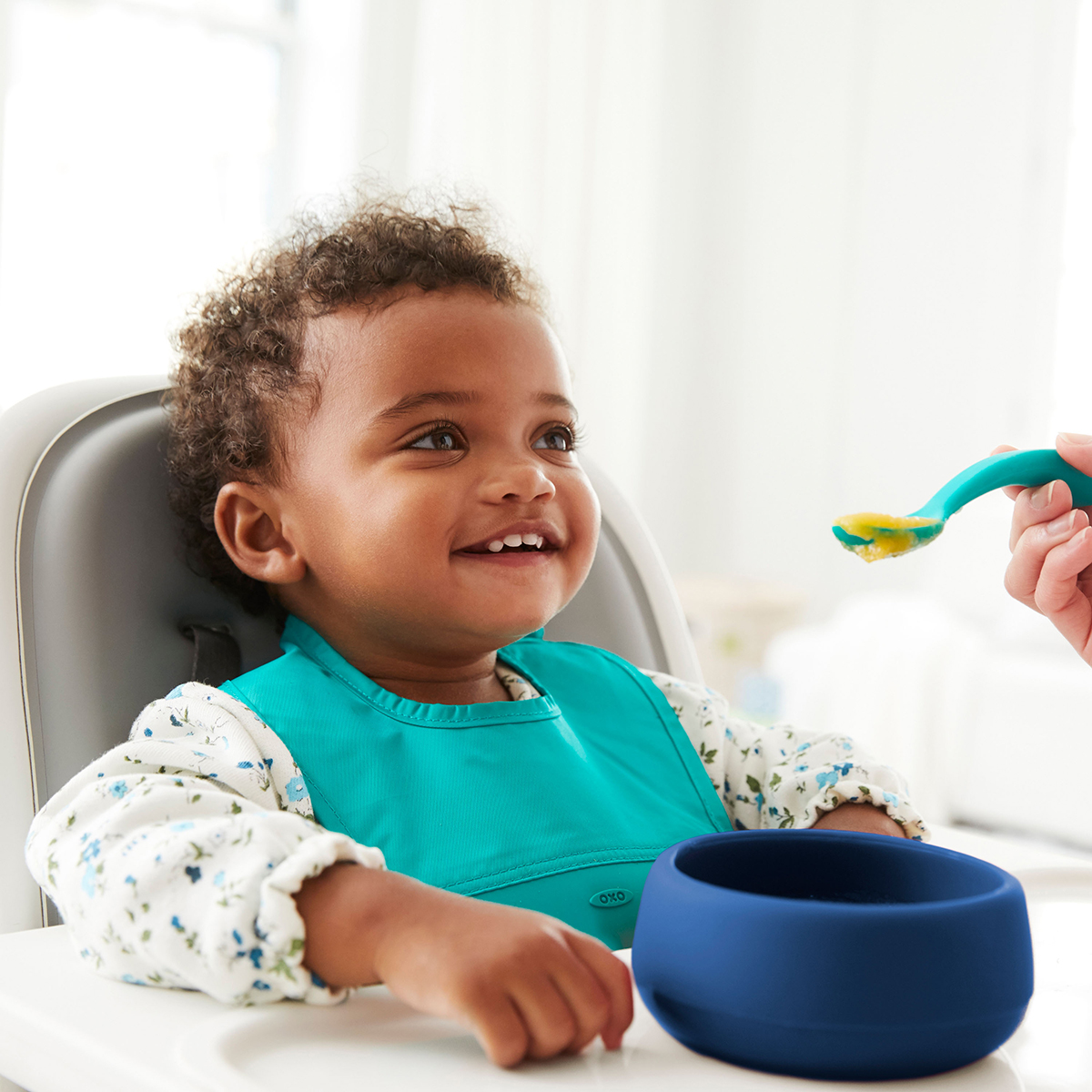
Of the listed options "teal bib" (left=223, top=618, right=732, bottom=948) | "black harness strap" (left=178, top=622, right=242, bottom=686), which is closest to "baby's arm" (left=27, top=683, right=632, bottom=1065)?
"teal bib" (left=223, top=618, right=732, bottom=948)

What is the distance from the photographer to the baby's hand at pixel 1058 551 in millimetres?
802

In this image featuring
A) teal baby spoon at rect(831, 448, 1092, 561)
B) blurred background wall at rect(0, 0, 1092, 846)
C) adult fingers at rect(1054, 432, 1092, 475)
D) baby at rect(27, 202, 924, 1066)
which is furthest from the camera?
blurred background wall at rect(0, 0, 1092, 846)

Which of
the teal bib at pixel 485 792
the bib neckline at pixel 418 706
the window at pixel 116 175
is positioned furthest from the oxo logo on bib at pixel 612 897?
the window at pixel 116 175

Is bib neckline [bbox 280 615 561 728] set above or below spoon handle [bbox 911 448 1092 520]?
below

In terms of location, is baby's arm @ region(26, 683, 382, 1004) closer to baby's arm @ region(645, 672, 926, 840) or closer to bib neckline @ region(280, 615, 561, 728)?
bib neckline @ region(280, 615, 561, 728)

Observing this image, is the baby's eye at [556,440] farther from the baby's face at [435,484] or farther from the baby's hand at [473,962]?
the baby's hand at [473,962]

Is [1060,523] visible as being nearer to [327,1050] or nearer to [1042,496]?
[1042,496]

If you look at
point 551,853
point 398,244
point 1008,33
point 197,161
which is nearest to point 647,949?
point 551,853

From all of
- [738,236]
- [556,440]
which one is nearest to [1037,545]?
[556,440]

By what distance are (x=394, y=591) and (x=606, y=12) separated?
3.11 meters

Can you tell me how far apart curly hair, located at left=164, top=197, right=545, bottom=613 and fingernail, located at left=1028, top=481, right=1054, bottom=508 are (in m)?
0.37

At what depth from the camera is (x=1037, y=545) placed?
83 centimetres

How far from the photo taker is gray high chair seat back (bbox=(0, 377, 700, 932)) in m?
0.71

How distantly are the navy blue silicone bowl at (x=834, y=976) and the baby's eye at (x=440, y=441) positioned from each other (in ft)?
1.32
